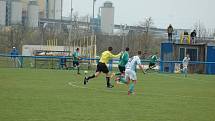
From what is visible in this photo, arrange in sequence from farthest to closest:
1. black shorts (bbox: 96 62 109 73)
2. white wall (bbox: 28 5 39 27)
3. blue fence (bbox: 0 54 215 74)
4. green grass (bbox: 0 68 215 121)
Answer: white wall (bbox: 28 5 39 27)
blue fence (bbox: 0 54 215 74)
black shorts (bbox: 96 62 109 73)
green grass (bbox: 0 68 215 121)

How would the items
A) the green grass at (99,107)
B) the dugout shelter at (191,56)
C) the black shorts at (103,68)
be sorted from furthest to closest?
the dugout shelter at (191,56) → the black shorts at (103,68) → the green grass at (99,107)

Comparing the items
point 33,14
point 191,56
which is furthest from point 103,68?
point 33,14

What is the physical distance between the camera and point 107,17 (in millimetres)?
138875

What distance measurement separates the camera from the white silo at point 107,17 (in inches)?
5330

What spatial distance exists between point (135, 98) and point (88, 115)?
221 inches

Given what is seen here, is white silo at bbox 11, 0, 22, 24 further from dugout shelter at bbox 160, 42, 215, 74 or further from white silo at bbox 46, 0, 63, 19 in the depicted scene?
dugout shelter at bbox 160, 42, 215, 74

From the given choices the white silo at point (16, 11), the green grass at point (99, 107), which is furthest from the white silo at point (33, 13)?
the green grass at point (99, 107)

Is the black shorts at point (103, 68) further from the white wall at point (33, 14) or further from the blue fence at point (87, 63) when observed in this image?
the white wall at point (33, 14)

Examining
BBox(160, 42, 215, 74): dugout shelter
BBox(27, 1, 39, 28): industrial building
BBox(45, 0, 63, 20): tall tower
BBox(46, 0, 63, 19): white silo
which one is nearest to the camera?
BBox(160, 42, 215, 74): dugout shelter

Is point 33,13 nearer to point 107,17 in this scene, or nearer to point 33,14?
point 33,14

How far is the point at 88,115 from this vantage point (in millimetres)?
13148

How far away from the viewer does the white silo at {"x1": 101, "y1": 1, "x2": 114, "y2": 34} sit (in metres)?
135

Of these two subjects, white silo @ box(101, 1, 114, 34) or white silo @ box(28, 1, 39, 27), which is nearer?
white silo @ box(28, 1, 39, 27)

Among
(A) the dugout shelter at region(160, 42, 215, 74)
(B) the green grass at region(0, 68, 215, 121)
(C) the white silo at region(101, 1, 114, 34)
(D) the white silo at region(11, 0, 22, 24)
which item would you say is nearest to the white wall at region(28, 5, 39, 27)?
(D) the white silo at region(11, 0, 22, 24)
